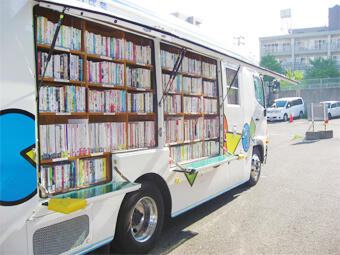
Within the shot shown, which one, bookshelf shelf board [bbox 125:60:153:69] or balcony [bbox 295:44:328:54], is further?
balcony [bbox 295:44:328:54]

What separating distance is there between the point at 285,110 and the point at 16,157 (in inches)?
1079

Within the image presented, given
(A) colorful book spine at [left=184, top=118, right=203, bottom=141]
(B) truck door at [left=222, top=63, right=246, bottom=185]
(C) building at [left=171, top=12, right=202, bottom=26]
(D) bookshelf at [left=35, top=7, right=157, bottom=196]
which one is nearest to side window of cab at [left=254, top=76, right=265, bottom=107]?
(B) truck door at [left=222, top=63, right=246, bottom=185]

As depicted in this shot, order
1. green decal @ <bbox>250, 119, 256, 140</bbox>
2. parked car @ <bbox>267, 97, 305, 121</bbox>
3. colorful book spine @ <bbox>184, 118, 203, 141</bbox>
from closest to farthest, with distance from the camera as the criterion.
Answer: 1. colorful book spine @ <bbox>184, 118, 203, 141</bbox>
2. green decal @ <bbox>250, 119, 256, 140</bbox>
3. parked car @ <bbox>267, 97, 305, 121</bbox>

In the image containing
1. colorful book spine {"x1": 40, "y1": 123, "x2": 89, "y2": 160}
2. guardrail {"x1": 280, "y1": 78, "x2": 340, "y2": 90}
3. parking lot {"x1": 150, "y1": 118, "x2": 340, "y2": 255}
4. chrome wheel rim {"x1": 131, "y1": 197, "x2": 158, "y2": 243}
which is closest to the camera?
colorful book spine {"x1": 40, "y1": 123, "x2": 89, "y2": 160}

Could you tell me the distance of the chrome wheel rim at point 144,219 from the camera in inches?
156

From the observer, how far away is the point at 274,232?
460 centimetres

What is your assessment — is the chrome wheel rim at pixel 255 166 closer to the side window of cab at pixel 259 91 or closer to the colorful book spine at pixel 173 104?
the side window of cab at pixel 259 91

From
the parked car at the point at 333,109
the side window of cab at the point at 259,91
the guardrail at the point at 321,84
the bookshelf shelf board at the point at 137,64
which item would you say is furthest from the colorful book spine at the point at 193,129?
the guardrail at the point at 321,84

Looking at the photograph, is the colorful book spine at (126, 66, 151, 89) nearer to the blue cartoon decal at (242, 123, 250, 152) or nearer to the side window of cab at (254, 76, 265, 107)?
the blue cartoon decal at (242, 123, 250, 152)

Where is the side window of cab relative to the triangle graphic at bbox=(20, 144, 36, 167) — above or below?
above

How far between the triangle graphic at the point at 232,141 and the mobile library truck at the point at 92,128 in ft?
1.44

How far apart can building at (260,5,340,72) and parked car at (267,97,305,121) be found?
31413 millimetres

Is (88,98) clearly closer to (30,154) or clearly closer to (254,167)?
(30,154)

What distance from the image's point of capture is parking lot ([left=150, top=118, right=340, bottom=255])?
13.6 ft
